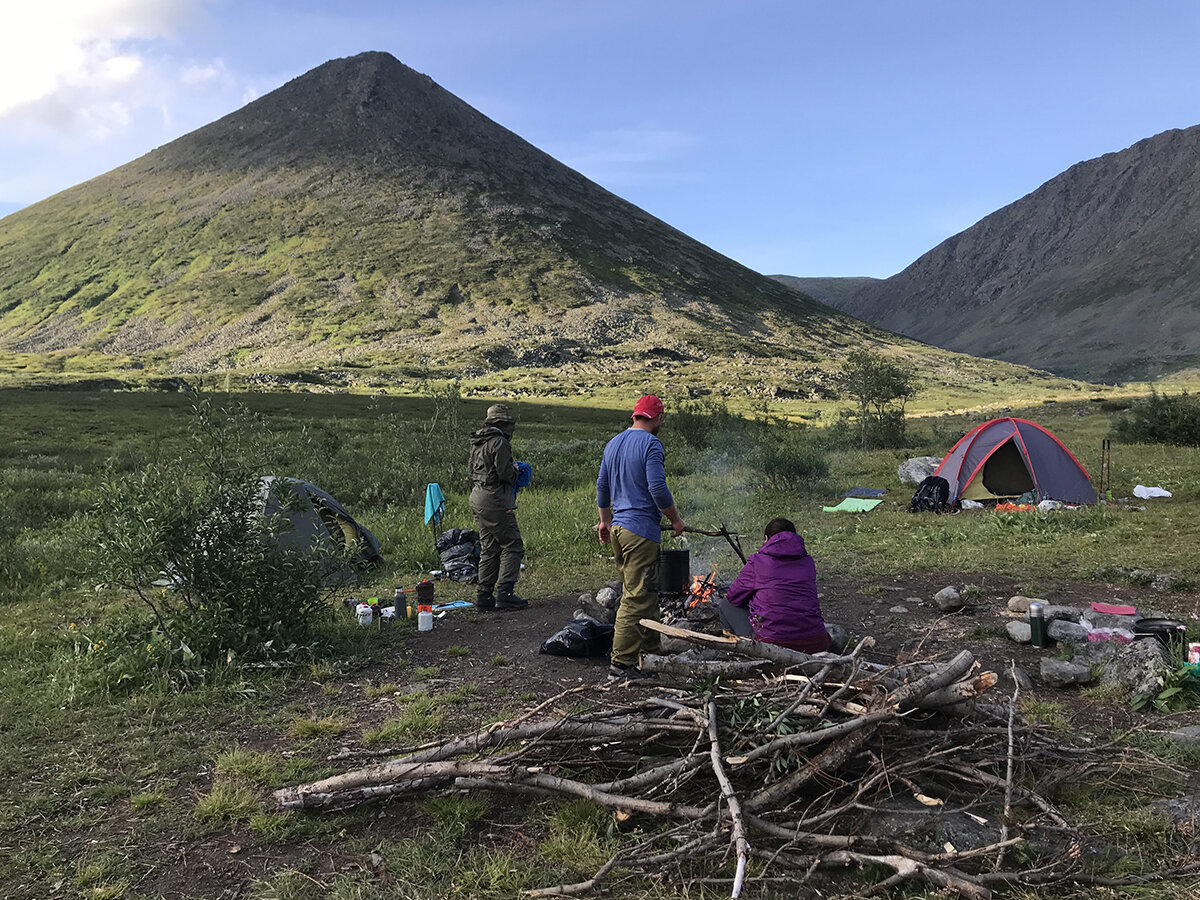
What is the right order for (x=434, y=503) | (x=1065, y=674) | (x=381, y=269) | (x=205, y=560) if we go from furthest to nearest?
(x=381, y=269) → (x=434, y=503) → (x=205, y=560) → (x=1065, y=674)

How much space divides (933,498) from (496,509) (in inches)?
378

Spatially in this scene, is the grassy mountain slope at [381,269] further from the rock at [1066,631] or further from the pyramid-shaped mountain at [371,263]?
the rock at [1066,631]

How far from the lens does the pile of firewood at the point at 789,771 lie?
3.72 meters

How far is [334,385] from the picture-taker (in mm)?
74688

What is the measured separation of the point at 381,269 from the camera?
121m

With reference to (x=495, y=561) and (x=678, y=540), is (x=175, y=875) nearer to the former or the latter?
(x=495, y=561)

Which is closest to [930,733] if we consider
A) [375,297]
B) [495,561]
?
[495,561]

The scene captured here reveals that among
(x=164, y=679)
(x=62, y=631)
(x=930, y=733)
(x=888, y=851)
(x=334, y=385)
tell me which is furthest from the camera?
(x=334, y=385)

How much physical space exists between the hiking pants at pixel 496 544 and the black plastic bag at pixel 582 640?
200cm

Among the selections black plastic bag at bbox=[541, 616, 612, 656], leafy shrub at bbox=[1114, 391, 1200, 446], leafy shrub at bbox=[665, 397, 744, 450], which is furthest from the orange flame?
leafy shrub at bbox=[1114, 391, 1200, 446]

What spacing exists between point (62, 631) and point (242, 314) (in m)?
113

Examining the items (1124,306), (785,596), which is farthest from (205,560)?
(1124,306)

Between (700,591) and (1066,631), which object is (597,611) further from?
(1066,631)

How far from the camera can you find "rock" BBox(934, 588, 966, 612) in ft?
26.4
